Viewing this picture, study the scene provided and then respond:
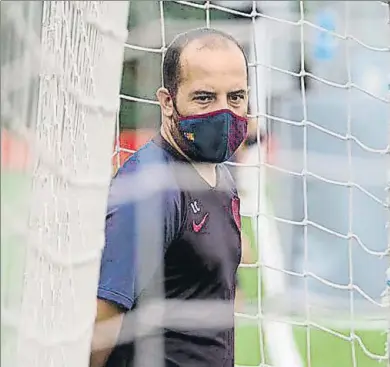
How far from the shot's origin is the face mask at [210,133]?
79 cm

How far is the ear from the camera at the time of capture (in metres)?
0.81

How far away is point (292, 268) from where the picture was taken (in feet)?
5.14

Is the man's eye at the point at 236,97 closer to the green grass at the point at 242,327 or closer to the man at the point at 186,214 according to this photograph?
the man at the point at 186,214

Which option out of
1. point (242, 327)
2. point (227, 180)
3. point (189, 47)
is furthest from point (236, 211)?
point (242, 327)

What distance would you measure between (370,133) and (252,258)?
15.1 inches

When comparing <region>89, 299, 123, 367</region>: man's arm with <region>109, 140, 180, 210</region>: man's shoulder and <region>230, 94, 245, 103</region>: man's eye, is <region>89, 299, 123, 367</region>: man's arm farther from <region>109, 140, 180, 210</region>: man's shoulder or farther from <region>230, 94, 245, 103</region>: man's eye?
<region>230, 94, 245, 103</region>: man's eye

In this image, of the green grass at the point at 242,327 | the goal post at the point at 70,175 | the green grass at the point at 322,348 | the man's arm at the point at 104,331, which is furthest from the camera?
the green grass at the point at 322,348

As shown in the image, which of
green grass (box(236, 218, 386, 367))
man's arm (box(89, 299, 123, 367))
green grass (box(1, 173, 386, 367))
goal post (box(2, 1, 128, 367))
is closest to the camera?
green grass (box(1, 173, 386, 367))

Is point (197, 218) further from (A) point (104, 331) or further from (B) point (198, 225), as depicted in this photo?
(A) point (104, 331)

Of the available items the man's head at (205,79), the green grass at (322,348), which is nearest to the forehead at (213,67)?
the man's head at (205,79)

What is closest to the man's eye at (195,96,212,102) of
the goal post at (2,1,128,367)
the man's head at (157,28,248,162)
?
the man's head at (157,28,248,162)

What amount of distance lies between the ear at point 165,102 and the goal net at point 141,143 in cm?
3

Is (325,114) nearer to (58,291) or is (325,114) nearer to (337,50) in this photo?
(337,50)

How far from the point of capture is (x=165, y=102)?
2.71ft
